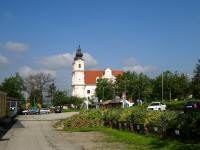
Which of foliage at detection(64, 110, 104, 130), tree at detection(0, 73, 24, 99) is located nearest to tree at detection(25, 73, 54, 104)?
tree at detection(0, 73, 24, 99)

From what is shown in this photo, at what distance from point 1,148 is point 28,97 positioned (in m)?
127

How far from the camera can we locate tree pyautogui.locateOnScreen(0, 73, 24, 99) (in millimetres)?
127000

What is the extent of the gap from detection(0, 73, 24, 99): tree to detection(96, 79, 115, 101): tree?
28.0m

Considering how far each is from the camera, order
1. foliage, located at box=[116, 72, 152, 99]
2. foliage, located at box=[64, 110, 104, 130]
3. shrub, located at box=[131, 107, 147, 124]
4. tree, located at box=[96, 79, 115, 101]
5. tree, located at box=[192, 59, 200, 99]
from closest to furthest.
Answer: shrub, located at box=[131, 107, 147, 124]
foliage, located at box=[64, 110, 104, 130]
tree, located at box=[192, 59, 200, 99]
foliage, located at box=[116, 72, 152, 99]
tree, located at box=[96, 79, 115, 101]

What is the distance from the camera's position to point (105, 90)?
151875 mm

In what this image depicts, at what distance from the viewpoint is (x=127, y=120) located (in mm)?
30547

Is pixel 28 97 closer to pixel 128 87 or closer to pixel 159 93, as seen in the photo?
pixel 128 87

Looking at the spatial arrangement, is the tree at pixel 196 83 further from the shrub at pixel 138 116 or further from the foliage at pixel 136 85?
the shrub at pixel 138 116

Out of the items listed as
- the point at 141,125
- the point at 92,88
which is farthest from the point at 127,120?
the point at 92,88

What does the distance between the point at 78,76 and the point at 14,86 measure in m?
59.4

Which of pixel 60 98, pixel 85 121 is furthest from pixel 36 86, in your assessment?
pixel 85 121

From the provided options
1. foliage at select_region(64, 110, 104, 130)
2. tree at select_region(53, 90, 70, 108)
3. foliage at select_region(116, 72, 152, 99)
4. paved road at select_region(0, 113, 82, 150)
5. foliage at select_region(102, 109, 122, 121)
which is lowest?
paved road at select_region(0, 113, 82, 150)

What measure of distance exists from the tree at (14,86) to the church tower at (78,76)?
161 feet

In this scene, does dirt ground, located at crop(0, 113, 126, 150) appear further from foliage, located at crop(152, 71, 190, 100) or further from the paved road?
foliage, located at crop(152, 71, 190, 100)
